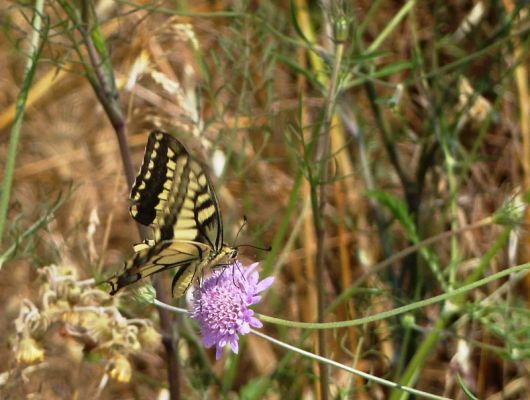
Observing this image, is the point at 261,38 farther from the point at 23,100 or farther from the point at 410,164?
the point at 410,164

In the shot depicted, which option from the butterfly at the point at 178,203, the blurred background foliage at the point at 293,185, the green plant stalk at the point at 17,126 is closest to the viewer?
the butterfly at the point at 178,203

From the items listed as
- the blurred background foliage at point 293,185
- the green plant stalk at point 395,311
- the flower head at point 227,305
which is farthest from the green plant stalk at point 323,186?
the green plant stalk at point 395,311

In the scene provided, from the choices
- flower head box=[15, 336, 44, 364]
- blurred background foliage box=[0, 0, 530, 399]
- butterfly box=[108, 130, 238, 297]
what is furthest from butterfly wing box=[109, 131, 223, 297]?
flower head box=[15, 336, 44, 364]

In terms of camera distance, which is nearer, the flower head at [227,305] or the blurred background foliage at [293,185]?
the flower head at [227,305]

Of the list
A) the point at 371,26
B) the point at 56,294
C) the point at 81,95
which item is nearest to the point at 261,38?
the point at 56,294

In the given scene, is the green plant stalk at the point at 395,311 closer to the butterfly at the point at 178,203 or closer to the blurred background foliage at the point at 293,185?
the butterfly at the point at 178,203

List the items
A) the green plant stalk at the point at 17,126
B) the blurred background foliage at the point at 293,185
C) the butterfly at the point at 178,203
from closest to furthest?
1. the butterfly at the point at 178,203
2. the green plant stalk at the point at 17,126
3. the blurred background foliage at the point at 293,185

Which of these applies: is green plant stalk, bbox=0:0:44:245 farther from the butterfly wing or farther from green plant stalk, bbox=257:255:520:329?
green plant stalk, bbox=257:255:520:329
